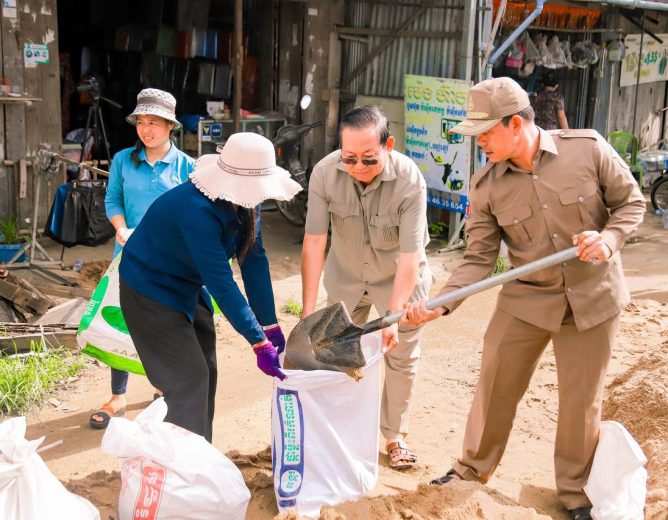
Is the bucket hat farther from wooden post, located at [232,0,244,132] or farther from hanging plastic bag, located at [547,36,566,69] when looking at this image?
hanging plastic bag, located at [547,36,566,69]

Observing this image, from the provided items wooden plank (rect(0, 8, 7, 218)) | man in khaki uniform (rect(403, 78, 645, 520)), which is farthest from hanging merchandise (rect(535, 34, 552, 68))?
man in khaki uniform (rect(403, 78, 645, 520))

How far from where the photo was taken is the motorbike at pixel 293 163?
388 inches

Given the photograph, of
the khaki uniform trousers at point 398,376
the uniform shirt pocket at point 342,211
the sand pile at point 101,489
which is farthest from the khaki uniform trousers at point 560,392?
the sand pile at point 101,489

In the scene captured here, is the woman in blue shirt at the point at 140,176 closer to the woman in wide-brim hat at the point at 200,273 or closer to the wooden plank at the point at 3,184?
the woman in wide-brim hat at the point at 200,273

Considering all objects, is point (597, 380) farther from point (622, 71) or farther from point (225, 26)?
point (622, 71)

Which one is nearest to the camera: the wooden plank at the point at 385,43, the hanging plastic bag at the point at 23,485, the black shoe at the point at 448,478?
the hanging plastic bag at the point at 23,485

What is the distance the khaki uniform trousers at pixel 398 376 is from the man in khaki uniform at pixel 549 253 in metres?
0.45

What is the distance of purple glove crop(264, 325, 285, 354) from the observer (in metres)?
4.10

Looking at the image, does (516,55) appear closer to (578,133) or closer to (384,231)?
(384,231)

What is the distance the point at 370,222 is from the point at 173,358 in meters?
1.23

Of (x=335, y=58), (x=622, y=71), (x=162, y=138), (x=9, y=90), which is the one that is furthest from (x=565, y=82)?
(x=162, y=138)

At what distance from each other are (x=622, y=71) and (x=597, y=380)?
10.5 metres

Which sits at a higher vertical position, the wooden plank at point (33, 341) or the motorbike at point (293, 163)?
the motorbike at point (293, 163)

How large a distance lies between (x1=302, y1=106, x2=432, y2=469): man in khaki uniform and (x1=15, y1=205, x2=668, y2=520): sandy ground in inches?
20.9
